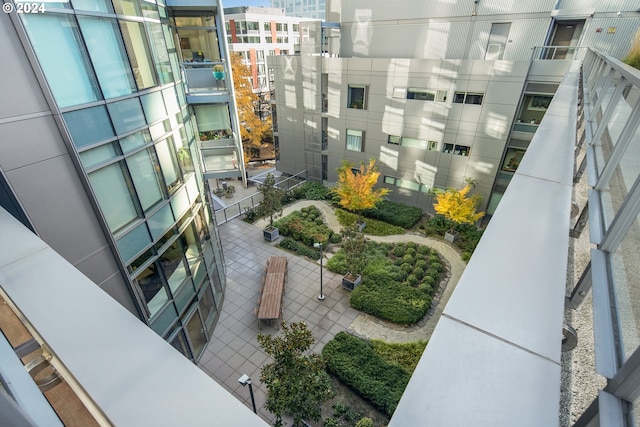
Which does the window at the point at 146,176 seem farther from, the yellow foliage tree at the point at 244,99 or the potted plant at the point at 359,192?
the yellow foliage tree at the point at 244,99

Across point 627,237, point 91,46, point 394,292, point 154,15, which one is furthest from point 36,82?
point 394,292

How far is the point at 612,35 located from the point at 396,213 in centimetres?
1298

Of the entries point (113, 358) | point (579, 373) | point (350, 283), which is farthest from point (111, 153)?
point (350, 283)

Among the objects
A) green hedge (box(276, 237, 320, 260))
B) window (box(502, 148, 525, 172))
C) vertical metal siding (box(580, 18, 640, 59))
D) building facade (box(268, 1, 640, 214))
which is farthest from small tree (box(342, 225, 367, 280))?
vertical metal siding (box(580, 18, 640, 59))

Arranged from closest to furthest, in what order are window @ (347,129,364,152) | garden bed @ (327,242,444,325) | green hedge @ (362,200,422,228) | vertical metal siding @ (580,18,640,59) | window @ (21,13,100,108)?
window @ (21,13,100,108)
garden bed @ (327,242,444,325)
vertical metal siding @ (580,18,640,59)
green hedge @ (362,200,422,228)
window @ (347,129,364,152)

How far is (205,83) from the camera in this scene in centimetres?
1288

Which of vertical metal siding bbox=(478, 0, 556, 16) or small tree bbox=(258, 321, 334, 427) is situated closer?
small tree bbox=(258, 321, 334, 427)

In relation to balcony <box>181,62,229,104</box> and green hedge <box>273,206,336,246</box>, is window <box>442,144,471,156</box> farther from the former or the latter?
balcony <box>181,62,229,104</box>

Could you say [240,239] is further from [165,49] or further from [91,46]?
[91,46]

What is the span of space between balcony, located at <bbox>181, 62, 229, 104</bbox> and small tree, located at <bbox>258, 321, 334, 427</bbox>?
8.71 meters

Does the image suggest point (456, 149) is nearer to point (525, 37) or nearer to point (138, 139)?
point (525, 37)

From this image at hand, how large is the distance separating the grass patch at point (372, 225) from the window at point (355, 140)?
4619mm

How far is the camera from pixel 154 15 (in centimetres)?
800

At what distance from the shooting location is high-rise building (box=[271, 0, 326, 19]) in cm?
12112
